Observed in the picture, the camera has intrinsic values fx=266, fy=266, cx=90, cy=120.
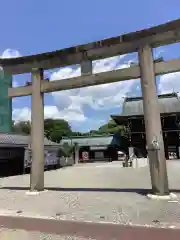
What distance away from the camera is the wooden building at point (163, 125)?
33.2m

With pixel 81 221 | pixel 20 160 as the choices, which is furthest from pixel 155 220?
pixel 20 160

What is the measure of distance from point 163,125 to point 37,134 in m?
26.4

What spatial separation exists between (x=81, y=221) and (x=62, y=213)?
99 centimetres

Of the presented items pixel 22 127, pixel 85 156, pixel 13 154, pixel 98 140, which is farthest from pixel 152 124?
pixel 22 127

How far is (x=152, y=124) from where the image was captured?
847cm

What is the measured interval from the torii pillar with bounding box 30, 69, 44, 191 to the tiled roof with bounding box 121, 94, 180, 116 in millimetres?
25173

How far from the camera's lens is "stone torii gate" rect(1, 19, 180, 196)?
27.5 feet

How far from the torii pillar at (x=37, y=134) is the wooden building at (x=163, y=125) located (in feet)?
78.5

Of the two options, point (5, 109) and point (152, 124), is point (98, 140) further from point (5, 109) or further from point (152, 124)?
point (152, 124)

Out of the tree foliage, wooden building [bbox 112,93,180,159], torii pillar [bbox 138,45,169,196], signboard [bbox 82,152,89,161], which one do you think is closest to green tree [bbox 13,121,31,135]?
the tree foliage

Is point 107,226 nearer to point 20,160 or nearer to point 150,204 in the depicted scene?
point 150,204

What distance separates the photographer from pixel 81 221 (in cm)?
564

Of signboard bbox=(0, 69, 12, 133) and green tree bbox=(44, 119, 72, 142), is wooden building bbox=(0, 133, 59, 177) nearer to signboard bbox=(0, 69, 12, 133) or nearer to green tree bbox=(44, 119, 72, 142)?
signboard bbox=(0, 69, 12, 133)

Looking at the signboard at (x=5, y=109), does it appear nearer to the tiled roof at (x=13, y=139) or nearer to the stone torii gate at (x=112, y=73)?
the tiled roof at (x=13, y=139)
